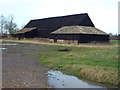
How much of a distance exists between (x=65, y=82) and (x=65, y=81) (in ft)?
0.64

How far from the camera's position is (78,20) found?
161ft

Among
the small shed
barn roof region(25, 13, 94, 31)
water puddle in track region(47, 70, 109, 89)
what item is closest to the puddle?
water puddle in track region(47, 70, 109, 89)

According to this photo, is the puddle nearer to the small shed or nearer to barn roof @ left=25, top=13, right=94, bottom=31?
the small shed

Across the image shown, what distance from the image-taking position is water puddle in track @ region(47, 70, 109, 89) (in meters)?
9.57

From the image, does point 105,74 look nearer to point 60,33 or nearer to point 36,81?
point 36,81

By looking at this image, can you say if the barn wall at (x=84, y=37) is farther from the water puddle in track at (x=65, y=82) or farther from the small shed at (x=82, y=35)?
the water puddle in track at (x=65, y=82)

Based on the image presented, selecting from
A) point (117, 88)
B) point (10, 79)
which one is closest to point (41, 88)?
point (10, 79)

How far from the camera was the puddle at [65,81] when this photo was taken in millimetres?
9570

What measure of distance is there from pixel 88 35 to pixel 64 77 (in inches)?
1271

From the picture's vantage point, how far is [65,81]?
10445 mm

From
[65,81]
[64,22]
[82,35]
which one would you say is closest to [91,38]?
[82,35]

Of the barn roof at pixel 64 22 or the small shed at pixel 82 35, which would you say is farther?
the barn roof at pixel 64 22

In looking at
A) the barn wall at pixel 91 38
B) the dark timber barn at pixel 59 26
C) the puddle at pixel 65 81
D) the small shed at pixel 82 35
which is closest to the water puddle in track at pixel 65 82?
the puddle at pixel 65 81

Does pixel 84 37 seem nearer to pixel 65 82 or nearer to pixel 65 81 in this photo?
pixel 65 81
